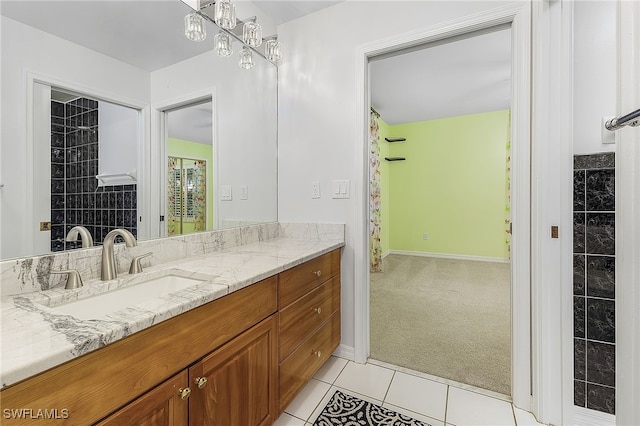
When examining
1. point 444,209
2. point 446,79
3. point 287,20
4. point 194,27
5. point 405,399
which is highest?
point 446,79

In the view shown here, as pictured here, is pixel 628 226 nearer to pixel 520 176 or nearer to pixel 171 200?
pixel 520 176

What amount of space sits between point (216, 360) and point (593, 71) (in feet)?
6.49

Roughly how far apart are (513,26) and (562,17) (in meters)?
0.22

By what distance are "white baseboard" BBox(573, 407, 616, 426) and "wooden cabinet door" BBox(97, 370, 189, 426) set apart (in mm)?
1721

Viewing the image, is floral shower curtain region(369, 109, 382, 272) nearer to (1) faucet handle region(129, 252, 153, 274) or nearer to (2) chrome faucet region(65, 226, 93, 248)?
(1) faucet handle region(129, 252, 153, 274)

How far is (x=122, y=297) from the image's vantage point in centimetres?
102

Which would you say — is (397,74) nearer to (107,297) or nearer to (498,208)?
(498,208)

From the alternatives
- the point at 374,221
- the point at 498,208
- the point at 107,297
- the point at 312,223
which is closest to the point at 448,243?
the point at 498,208

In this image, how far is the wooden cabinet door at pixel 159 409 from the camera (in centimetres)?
67

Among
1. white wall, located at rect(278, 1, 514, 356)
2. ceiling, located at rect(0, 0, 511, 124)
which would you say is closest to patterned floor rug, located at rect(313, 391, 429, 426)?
white wall, located at rect(278, 1, 514, 356)

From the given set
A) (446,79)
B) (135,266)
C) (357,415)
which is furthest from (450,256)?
(135,266)

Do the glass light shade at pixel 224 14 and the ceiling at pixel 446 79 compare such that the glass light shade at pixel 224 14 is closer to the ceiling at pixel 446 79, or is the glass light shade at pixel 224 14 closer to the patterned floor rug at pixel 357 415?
the ceiling at pixel 446 79

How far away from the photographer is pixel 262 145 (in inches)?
81.7

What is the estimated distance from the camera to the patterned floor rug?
4.42 feet
